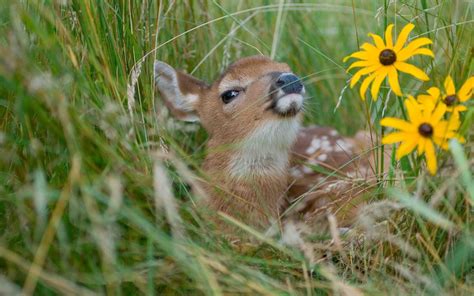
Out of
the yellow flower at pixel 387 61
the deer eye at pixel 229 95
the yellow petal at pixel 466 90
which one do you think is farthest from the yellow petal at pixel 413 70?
the deer eye at pixel 229 95

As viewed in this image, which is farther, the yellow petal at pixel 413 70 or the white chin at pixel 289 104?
the white chin at pixel 289 104

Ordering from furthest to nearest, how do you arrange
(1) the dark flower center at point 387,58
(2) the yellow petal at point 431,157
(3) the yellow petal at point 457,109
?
(1) the dark flower center at point 387,58, (3) the yellow petal at point 457,109, (2) the yellow petal at point 431,157

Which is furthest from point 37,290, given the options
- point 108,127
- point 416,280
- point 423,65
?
point 423,65

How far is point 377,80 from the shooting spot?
2867mm

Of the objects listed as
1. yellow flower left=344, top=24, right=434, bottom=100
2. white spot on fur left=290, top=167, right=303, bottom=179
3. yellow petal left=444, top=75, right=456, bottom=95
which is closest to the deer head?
white spot on fur left=290, top=167, right=303, bottom=179

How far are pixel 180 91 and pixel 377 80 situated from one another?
1.56 m

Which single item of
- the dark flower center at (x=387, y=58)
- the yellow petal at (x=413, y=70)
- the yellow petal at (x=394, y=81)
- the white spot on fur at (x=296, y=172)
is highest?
the dark flower center at (x=387, y=58)

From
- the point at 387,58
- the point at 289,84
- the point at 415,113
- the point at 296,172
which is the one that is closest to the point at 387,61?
the point at 387,58

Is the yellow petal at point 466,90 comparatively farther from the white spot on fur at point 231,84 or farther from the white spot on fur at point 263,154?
the white spot on fur at point 231,84

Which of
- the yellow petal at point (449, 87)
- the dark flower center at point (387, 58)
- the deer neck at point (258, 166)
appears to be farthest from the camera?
the deer neck at point (258, 166)

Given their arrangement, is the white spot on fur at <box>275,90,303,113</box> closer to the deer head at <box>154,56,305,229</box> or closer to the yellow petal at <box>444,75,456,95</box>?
the deer head at <box>154,56,305,229</box>

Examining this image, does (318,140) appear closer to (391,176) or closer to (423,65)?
(423,65)

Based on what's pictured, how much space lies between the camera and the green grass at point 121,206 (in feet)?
7.92

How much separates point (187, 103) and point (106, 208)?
186cm
